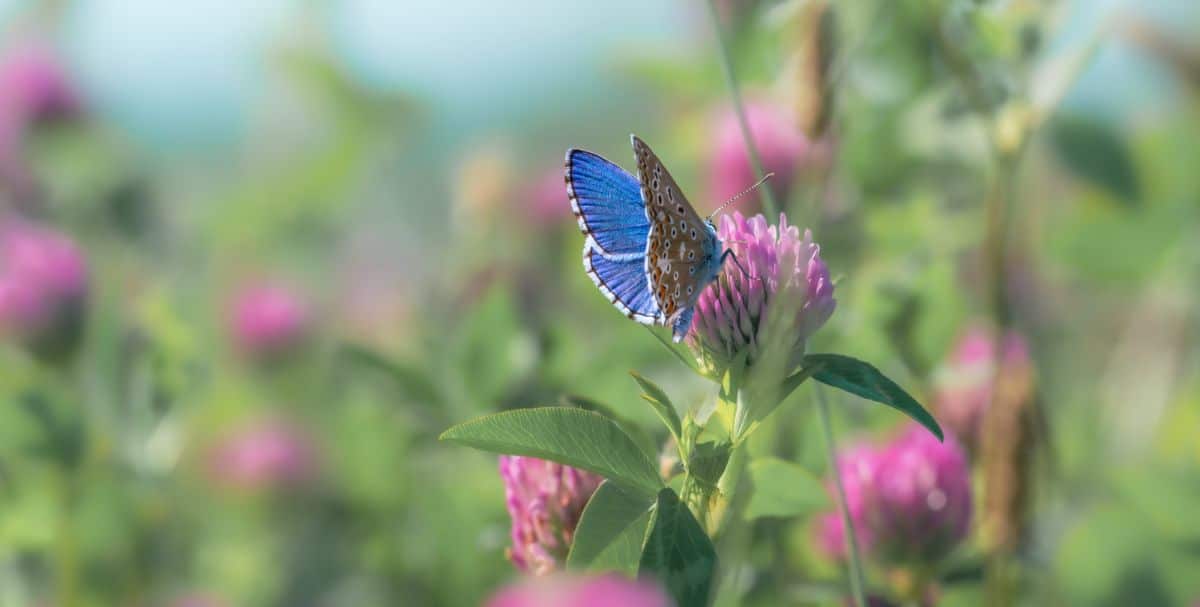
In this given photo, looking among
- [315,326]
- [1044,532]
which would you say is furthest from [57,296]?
[1044,532]

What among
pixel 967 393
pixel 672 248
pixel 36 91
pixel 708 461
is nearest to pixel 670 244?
pixel 672 248

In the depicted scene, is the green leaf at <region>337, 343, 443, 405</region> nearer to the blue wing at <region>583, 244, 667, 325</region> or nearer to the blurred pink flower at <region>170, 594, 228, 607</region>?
the blue wing at <region>583, 244, 667, 325</region>

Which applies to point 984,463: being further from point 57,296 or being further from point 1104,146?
point 57,296

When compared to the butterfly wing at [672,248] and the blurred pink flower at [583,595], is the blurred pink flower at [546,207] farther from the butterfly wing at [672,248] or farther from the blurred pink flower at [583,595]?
the blurred pink flower at [583,595]

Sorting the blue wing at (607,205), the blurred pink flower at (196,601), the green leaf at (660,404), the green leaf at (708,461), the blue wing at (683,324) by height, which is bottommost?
the blurred pink flower at (196,601)

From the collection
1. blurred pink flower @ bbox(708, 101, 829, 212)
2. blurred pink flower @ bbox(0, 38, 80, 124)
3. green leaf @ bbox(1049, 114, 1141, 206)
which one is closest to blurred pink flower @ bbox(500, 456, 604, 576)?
blurred pink flower @ bbox(708, 101, 829, 212)

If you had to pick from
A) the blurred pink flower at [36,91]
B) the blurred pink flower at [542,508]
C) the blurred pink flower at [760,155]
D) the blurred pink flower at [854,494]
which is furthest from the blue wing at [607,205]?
the blurred pink flower at [36,91]

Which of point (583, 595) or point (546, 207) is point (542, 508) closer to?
point (583, 595)
